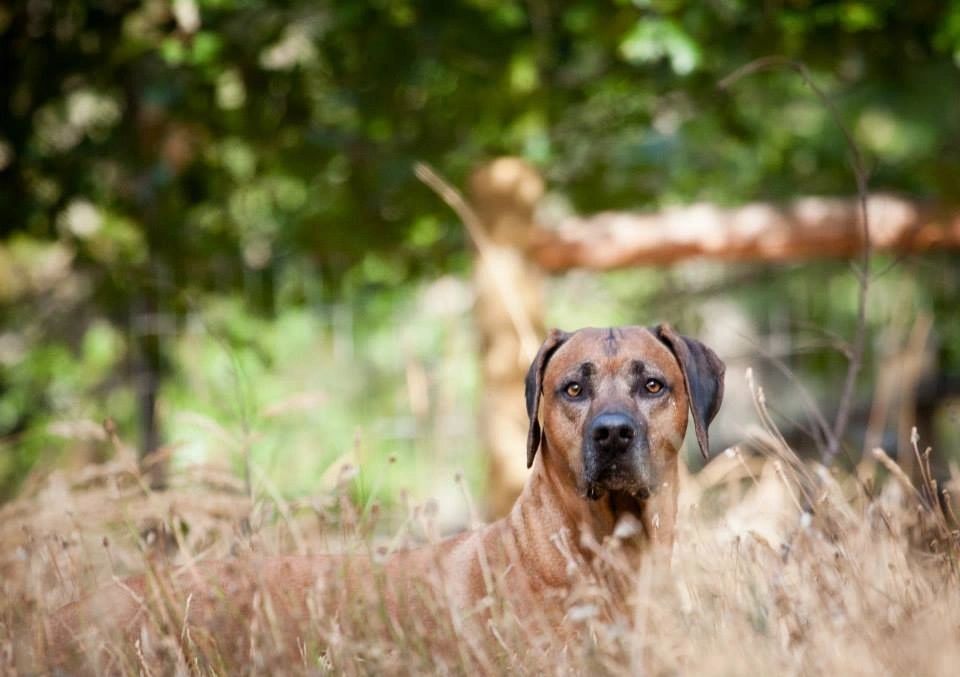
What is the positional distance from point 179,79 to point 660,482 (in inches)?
165

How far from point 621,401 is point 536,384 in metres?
0.34

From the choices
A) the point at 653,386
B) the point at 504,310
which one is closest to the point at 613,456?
the point at 653,386

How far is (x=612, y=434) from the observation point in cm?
366

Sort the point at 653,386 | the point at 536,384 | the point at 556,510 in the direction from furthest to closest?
the point at 536,384 → the point at 653,386 → the point at 556,510

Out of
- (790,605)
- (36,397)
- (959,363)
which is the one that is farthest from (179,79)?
(959,363)

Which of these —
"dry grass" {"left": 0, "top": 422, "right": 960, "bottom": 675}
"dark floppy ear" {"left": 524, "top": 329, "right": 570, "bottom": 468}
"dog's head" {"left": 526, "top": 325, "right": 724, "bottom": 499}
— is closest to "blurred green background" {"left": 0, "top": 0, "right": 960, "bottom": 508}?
"dark floppy ear" {"left": 524, "top": 329, "right": 570, "bottom": 468}

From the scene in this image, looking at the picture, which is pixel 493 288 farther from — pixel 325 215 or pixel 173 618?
pixel 173 618

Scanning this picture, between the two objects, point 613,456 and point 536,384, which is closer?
point 613,456

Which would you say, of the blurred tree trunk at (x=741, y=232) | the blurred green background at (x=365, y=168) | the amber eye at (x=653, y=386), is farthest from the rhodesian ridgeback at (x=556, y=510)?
the blurred tree trunk at (x=741, y=232)

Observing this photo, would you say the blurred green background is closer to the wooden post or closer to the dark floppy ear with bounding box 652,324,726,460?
the wooden post

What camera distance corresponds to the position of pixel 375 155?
7.13 meters

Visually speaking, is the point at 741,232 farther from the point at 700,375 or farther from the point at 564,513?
the point at 564,513

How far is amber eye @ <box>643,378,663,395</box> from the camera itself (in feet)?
12.8

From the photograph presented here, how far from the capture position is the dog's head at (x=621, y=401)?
368 centimetres
